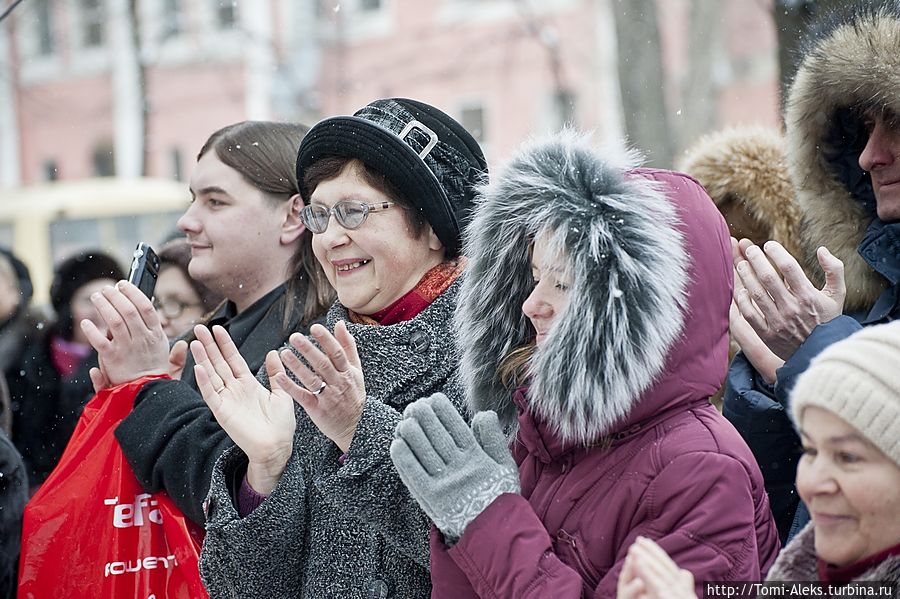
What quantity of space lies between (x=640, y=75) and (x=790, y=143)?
6064 mm

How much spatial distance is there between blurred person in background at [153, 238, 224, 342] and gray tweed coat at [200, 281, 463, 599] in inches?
69.7

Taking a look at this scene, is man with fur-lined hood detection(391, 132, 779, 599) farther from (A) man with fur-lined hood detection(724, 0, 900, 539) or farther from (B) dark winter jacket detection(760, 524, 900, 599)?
(A) man with fur-lined hood detection(724, 0, 900, 539)

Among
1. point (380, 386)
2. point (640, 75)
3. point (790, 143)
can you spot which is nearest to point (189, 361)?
point (380, 386)

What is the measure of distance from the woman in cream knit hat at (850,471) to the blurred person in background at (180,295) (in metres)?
2.99

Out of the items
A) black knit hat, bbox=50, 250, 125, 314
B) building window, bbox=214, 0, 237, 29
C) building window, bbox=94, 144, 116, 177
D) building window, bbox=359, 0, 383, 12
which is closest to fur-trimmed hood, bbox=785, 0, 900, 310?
black knit hat, bbox=50, 250, 125, 314

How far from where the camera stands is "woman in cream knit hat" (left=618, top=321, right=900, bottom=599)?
72.9 inches

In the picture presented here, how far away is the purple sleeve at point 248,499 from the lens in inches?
111

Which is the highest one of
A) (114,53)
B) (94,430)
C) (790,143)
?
(114,53)

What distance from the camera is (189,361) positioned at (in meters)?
3.65

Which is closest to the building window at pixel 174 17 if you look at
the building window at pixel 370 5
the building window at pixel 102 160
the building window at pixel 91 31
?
the building window at pixel 91 31

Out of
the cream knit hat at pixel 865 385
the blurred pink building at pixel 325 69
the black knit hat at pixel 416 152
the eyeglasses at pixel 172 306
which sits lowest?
the eyeglasses at pixel 172 306

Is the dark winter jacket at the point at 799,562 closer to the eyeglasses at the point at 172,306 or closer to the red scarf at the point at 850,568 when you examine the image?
the red scarf at the point at 850,568

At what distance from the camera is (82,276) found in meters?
5.85

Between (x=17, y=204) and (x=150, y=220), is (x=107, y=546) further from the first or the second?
(x=17, y=204)
